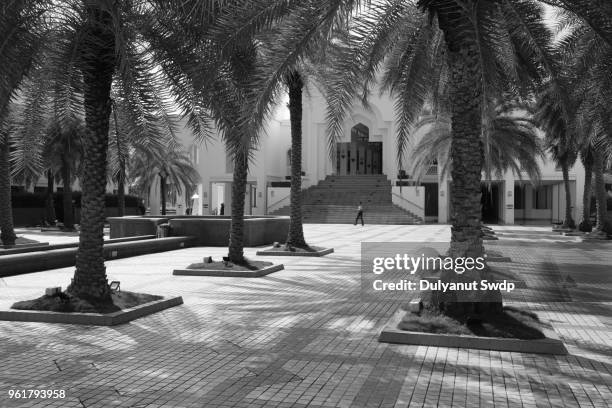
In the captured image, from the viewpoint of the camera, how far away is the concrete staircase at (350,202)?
137 ft

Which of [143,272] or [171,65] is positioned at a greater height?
[171,65]

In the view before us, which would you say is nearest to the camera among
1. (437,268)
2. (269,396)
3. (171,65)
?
(269,396)

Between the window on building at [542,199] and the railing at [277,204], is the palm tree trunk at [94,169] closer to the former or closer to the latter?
the railing at [277,204]

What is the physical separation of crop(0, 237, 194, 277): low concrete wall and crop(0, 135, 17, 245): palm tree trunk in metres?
4.92

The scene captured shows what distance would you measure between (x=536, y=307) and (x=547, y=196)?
46076 millimetres

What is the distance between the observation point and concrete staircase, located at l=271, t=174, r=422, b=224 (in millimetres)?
41781

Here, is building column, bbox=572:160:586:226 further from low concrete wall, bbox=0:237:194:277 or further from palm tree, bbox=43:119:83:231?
palm tree, bbox=43:119:83:231

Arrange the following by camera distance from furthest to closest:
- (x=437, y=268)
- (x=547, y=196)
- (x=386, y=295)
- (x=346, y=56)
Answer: (x=547, y=196) < (x=437, y=268) < (x=386, y=295) < (x=346, y=56)

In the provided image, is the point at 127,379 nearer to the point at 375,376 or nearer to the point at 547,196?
the point at 375,376

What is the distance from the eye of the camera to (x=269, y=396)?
5109mm

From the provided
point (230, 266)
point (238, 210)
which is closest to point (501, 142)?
point (238, 210)

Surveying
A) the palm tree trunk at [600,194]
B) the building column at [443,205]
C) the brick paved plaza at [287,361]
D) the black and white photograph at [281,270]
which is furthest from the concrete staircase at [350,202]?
the brick paved plaza at [287,361]

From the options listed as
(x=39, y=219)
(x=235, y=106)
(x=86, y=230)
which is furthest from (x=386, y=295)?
(x=39, y=219)

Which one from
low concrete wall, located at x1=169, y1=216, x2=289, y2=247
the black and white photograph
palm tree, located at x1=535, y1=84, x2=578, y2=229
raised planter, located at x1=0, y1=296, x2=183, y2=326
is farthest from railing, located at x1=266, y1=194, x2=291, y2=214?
raised planter, located at x1=0, y1=296, x2=183, y2=326
